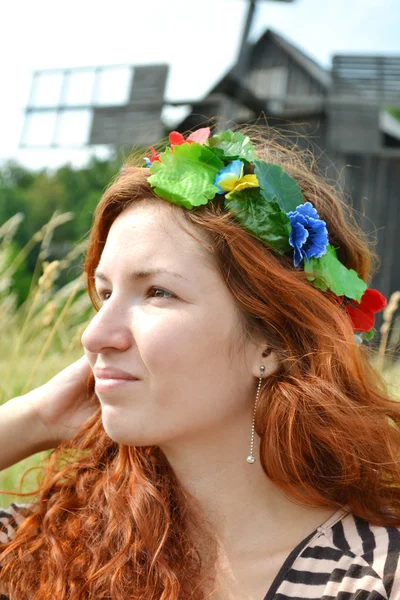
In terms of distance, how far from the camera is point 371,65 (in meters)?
19.6

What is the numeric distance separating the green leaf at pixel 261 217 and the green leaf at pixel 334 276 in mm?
101

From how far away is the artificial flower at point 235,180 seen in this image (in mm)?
2129

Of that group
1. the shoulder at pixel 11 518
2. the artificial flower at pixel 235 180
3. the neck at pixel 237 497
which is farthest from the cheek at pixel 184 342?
the shoulder at pixel 11 518

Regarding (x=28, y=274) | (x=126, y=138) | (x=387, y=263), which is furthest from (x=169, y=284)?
(x=28, y=274)

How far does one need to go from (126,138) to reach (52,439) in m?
18.4

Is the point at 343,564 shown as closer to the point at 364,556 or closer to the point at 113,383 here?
the point at 364,556

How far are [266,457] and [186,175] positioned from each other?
834 mm

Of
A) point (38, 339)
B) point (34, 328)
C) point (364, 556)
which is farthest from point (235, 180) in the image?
point (38, 339)

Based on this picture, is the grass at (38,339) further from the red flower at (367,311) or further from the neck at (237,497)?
the neck at (237,497)

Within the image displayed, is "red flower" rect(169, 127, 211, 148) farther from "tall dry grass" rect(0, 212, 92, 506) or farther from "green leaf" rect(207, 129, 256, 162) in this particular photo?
"tall dry grass" rect(0, 212, 92, 506)

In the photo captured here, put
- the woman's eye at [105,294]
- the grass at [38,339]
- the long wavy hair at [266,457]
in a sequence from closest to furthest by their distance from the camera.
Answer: the long wavy hair at [266,457]
the woman's eye at [105,294]
the grass at [38,339]

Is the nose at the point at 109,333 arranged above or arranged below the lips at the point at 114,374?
above

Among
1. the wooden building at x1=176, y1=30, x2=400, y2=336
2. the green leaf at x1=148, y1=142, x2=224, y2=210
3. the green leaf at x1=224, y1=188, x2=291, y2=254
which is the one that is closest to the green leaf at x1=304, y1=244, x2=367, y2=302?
the green leaf at x1=224, y1=188, x2=291, y2=254

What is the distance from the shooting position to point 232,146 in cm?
226
